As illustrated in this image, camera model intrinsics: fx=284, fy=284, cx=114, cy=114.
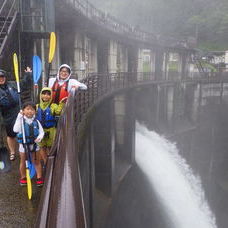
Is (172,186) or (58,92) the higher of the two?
(58,92)

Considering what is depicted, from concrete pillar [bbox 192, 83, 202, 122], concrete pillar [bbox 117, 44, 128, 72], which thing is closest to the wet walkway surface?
concrete pillar [bbox 117, 44, 128, 72]

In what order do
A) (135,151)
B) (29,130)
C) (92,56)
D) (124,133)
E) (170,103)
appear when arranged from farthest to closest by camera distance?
(170,103)
(92,56)
(135,151)
(124,133)
(29,130)

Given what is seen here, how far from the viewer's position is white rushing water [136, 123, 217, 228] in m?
16.6

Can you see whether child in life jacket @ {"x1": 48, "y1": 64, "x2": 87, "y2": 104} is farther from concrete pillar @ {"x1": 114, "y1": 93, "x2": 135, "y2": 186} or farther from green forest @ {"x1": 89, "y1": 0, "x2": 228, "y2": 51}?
green forest @ {"x1": 89, "y1": 0, "x2": 228, "y2": 51}

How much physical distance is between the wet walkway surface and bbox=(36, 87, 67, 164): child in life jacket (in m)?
0.64

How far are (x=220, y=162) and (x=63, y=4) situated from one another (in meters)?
20.3

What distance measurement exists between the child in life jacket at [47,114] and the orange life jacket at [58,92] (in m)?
0.16

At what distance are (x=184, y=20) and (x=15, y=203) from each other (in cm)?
7235

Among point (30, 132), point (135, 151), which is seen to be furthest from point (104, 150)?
point (30, 132)

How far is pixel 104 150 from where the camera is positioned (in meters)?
14.2

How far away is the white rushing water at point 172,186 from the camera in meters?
16.6

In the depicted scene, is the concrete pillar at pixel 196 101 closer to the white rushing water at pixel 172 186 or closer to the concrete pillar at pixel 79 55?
the white rushing water at pixel 172 186

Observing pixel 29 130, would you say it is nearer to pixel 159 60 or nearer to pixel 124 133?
pixel 124 133

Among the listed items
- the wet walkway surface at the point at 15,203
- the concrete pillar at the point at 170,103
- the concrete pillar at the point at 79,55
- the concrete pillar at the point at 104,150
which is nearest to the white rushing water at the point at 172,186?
the concrete pillar at the point at 104,150
